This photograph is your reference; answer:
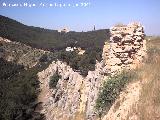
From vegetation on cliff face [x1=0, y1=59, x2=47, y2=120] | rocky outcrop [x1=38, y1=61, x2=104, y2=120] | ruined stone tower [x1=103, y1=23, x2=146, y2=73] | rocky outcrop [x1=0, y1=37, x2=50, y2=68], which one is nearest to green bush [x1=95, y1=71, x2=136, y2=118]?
ruined stone tower [x1=103, y1=23, x2=146, y2=73]

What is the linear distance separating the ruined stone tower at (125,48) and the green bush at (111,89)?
1.27 metres

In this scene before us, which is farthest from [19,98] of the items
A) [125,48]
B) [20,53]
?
[20,53]

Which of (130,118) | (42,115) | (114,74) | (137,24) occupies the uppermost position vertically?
(137,24)

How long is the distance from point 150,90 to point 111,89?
15.2 feet

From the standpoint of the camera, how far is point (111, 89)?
2559 centimetres

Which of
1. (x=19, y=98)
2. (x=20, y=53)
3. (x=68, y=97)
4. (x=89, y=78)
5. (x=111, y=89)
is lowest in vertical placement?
(x=19, y=98)

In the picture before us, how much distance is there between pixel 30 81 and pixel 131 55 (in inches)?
2220

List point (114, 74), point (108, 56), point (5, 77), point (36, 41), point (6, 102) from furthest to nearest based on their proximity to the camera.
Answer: point (36, 41)
point (5, 77)
point (6, 102)
point (108, 56)
point (114, 74)

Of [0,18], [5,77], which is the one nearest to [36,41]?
[0,18]

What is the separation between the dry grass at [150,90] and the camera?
19.5 meters

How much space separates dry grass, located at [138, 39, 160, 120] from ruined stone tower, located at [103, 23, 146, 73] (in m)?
1.12

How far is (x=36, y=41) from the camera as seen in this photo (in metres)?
191

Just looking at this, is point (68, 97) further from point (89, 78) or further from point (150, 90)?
point (150, 90)

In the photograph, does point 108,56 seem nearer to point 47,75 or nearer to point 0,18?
point 47,75
